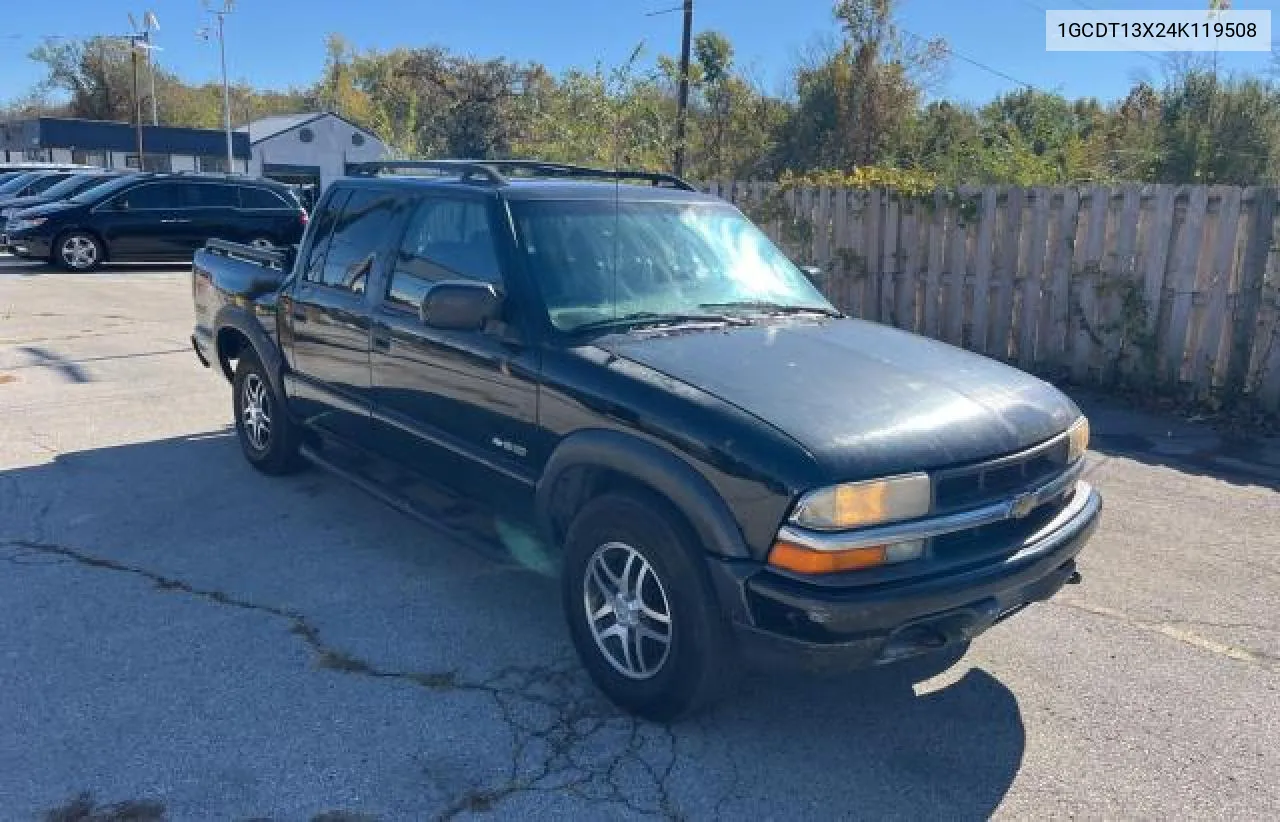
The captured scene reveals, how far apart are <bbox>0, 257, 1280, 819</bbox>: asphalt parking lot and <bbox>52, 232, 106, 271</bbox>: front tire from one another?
1364cm

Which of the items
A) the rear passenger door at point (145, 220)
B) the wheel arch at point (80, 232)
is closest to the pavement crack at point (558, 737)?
the rear passenger door at point (145, 220)

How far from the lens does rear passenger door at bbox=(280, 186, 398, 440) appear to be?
15.5 ft

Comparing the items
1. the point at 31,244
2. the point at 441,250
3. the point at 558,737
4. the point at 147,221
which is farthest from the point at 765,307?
the point at 31,244

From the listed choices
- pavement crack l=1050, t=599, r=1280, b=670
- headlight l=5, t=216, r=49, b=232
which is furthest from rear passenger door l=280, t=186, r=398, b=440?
headlight l=5, t=216, r=49, b=232

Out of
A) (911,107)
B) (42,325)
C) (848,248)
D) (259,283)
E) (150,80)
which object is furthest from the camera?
(150,80)

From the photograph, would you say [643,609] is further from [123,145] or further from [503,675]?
[123,145]

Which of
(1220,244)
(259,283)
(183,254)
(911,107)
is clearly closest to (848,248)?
(1220,244)

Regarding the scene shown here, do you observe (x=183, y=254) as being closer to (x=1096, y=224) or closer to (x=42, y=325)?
→ (x=42, y=325)

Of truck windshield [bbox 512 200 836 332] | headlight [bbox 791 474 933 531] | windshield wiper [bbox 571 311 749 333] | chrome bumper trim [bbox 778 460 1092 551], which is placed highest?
truck windshield [bbox 512 200 836 332]

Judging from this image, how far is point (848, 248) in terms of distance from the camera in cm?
1053

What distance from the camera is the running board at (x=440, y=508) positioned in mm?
3898

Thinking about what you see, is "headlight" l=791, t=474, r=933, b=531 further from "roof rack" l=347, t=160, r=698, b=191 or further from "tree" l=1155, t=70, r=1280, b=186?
"tree" l=1155, t=70, r=1280, b=186

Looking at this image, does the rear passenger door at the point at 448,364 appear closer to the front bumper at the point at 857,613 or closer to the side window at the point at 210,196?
the front bumper at the point at 857,613

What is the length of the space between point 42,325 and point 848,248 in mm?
9320
